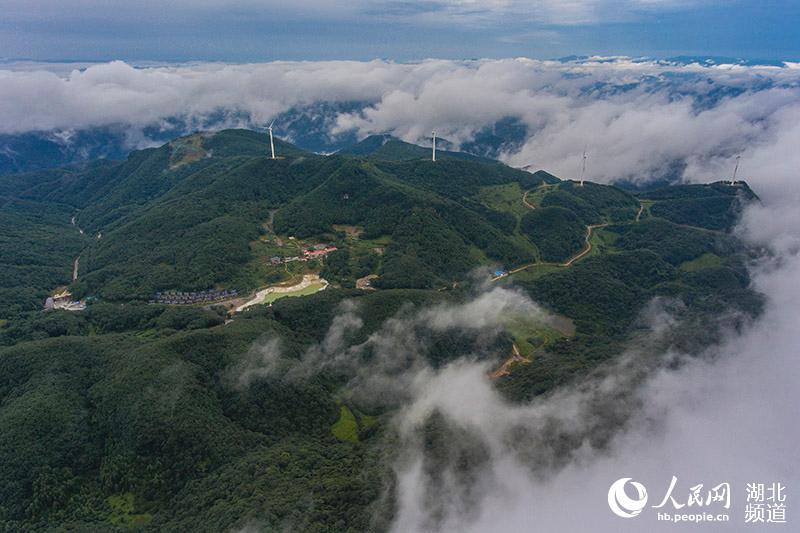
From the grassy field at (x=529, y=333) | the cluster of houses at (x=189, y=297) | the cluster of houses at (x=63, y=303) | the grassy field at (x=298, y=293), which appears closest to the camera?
the grassy field at (x=529, y=333)

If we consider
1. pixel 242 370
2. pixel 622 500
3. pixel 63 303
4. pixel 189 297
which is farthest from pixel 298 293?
pixel 622 500

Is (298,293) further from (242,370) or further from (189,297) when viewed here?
(242,370)

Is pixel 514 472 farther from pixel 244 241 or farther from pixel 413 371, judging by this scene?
pixel 244 241

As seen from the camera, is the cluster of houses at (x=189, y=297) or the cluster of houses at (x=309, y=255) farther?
the cluster of houses at (x=309, y=255)

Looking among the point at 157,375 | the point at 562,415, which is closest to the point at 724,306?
the point at 562,415

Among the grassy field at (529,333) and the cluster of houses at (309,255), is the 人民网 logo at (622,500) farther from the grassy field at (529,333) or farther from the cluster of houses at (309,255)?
the cluster of houses at (309,255)

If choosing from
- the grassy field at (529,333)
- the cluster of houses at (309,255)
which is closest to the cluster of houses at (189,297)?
the cluster of houses at (309,255)
